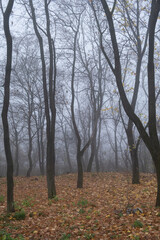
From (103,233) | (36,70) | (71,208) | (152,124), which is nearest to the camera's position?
(103,233)

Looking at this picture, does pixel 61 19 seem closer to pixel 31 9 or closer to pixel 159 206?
pixel 31 9

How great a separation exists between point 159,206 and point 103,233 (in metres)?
2.06

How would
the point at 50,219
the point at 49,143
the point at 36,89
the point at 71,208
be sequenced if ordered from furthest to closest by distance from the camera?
1. the point at 36,89
2. the point at 49,143
3. the point at 71,208
4. the point at 50,219

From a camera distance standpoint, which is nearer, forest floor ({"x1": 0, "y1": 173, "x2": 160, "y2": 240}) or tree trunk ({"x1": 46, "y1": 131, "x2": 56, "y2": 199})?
forest floor ({"x1": 0, "y1": 173, "x2": 160, "y2": 240})

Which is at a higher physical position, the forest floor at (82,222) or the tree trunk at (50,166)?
the tree trunk at (50,166)

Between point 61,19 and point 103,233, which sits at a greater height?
point 61,19

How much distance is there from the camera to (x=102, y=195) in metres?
9.80

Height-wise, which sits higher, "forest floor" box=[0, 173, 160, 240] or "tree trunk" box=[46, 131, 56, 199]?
"tree trunk" box=[46, 131, 56, 199]

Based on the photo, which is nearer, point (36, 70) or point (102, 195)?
point (102, 195)

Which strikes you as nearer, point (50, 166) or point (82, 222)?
point (82, 222)

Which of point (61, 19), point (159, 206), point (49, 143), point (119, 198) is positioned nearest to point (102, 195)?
point (119, 198)

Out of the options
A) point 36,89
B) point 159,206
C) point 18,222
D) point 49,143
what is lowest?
point 18,222

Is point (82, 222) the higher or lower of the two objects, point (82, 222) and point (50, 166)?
the lower

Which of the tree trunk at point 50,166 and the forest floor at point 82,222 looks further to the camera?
the tree trunk at point 50,166
